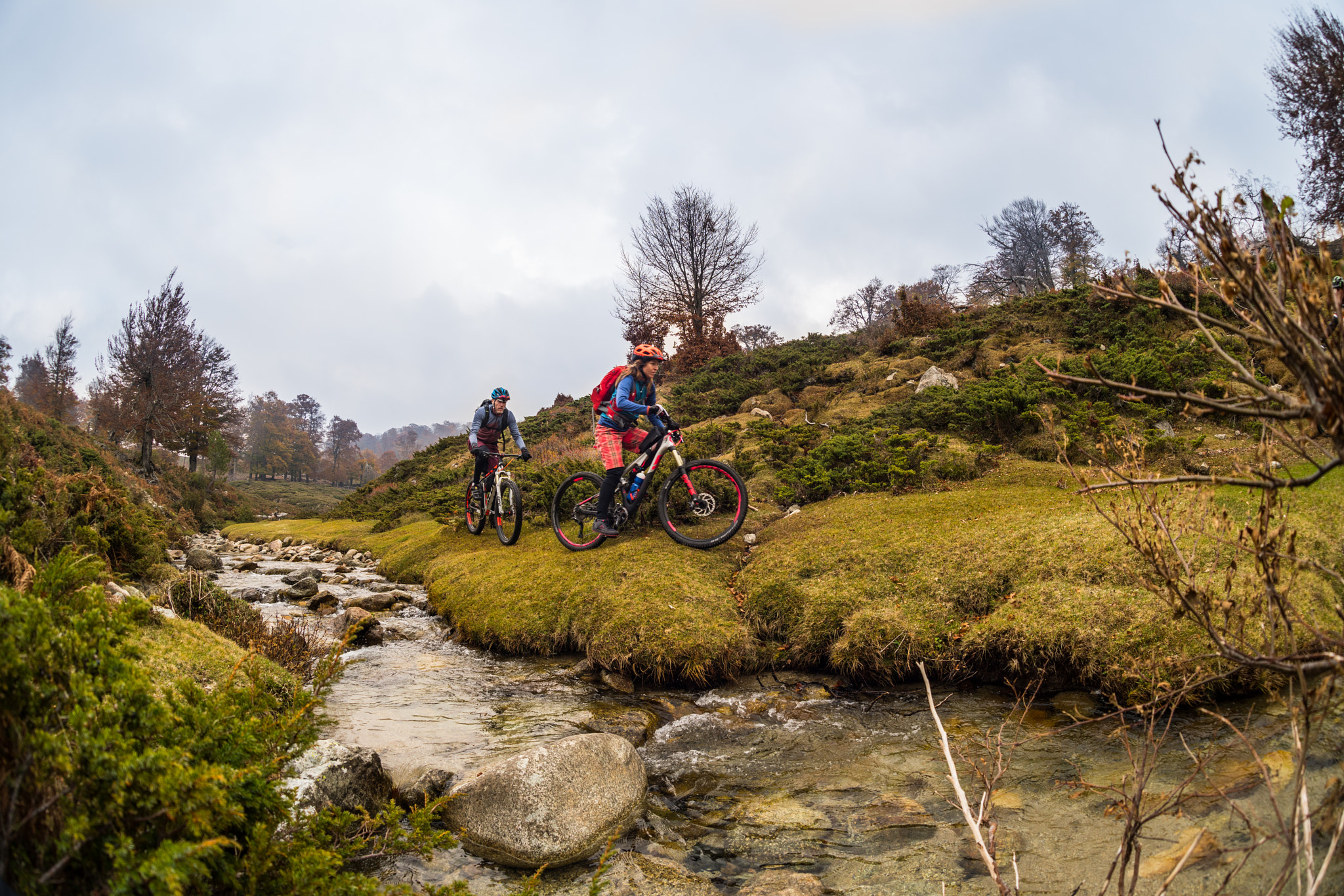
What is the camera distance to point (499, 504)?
35.5 feet

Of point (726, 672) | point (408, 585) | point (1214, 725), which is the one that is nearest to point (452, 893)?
point (726, 672)

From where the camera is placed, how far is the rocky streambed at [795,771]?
3072mm

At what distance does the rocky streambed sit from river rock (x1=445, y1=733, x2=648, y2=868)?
82 mm

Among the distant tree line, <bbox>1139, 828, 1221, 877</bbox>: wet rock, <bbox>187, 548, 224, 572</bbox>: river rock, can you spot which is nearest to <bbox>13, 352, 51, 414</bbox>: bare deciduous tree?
the distant tree line

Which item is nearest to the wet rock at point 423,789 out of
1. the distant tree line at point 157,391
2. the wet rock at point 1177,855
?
the wet rock at point 1177,855

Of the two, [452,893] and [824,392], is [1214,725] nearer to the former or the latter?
[452,893]

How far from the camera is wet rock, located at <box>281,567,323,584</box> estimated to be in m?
11.3

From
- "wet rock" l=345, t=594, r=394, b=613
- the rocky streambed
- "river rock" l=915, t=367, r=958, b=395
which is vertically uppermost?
"river rock" l=915, t=367, r=958, b=395

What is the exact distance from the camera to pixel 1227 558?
5.07 m

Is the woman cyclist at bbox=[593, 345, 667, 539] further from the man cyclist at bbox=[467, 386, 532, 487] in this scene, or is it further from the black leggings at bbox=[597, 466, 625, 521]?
the man cyclist at bbox=[467, 386, 532, 487]

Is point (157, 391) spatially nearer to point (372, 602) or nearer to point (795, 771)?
Answer: point (372, 602)

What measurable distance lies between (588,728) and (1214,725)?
420 centimetres

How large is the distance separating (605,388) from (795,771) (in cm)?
565

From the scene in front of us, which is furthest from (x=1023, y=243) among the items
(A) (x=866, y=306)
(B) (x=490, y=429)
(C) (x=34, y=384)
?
(C) (x=34, y=384)
